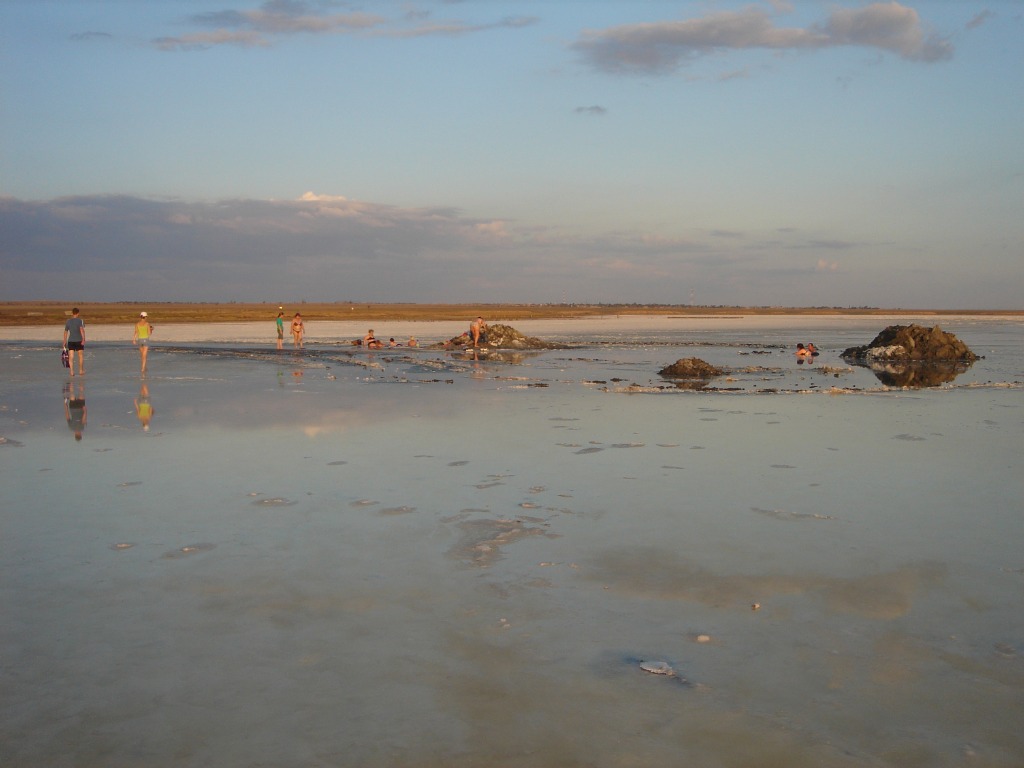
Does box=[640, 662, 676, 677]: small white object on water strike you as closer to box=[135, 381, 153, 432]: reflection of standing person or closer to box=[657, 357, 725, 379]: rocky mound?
box=[135, 381, 153, 432]: reflection of standing person

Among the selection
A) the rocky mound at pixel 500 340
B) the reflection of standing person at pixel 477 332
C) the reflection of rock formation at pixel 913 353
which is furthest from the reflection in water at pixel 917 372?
the reflection of standing person at pixel 477 332

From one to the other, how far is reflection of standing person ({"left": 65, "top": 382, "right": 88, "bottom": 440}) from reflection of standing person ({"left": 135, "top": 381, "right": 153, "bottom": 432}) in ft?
3.44

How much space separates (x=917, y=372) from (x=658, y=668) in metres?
30.5

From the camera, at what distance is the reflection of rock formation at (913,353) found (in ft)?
119

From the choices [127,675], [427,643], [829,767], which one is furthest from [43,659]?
[829,767]

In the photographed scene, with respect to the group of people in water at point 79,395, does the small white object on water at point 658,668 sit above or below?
below

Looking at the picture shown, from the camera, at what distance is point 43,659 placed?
577cm

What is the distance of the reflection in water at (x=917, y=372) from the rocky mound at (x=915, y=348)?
0.80 metres

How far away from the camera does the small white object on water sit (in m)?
5.70

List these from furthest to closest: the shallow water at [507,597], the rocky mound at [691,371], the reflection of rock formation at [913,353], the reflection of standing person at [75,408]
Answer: the reflection of rock formation at [913,353], the rocky mound at [691,371], the reflection of standing person at [75,408], the shallow water at [507,597]

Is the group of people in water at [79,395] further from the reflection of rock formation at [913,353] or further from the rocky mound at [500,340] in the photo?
the reflection of rock formation at [913,353]

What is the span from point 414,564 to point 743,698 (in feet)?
11.7

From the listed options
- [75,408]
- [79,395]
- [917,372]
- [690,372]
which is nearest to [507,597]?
[75,408]

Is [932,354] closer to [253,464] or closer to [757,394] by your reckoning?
[757,394]
